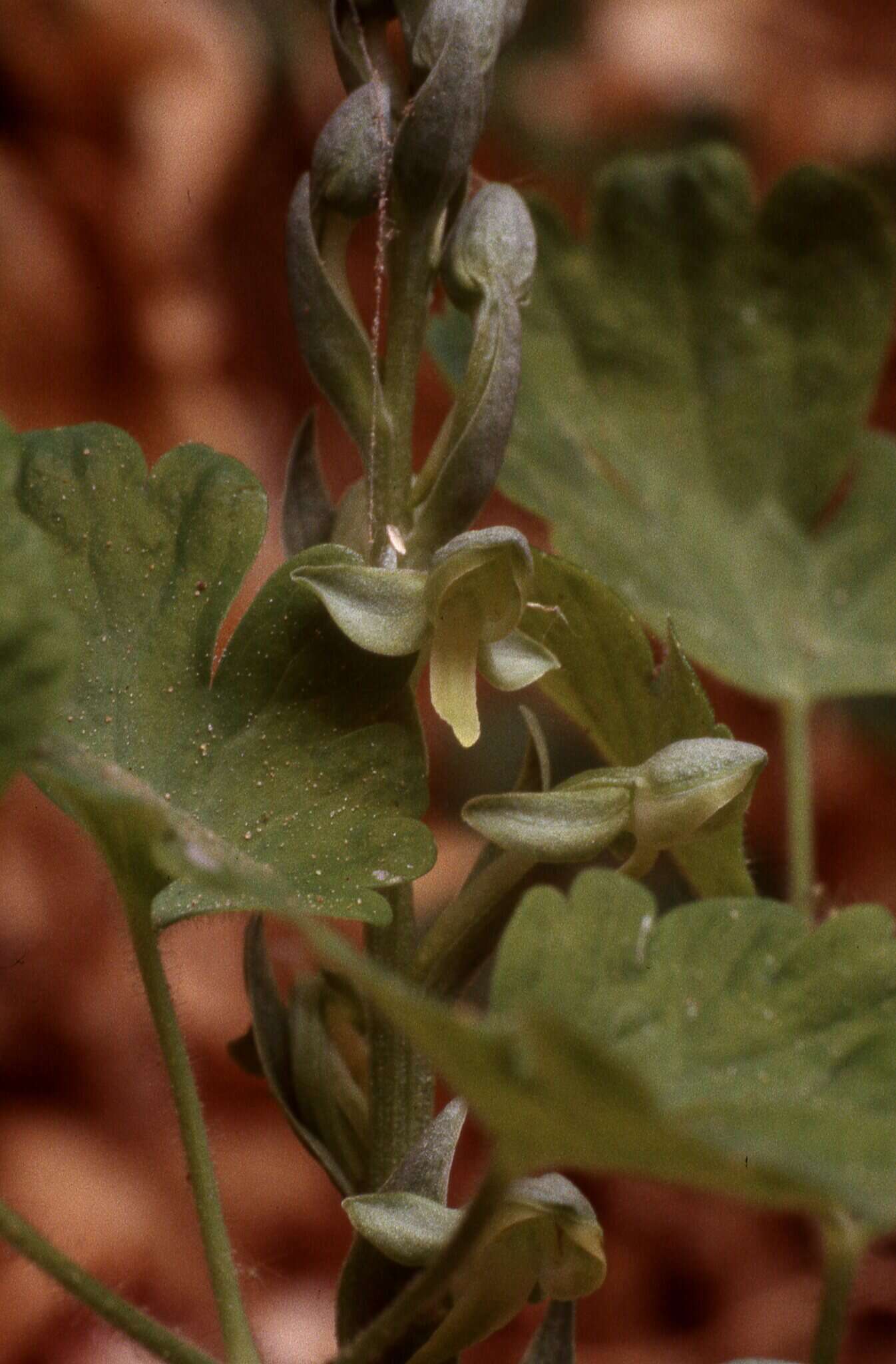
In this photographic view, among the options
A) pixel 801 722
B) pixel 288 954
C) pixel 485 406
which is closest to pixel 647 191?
pixel 801 722

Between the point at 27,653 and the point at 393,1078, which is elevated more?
the point at 27,653

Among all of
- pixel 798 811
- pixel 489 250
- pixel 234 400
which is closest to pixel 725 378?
pixel 798 811

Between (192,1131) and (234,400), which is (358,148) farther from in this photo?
(234,400)

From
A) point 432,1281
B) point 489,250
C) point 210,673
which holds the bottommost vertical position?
point 432,1281

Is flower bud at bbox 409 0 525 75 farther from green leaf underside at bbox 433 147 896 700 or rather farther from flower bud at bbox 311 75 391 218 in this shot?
green leaf underside at bbox 433 147 896 700

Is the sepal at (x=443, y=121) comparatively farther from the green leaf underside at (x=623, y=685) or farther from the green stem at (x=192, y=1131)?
the green stem at (x=192, y=1131)

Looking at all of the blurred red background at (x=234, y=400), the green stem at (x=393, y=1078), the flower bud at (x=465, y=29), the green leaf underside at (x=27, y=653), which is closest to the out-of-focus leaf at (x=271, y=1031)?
the green stem at (x=393, y=1078)

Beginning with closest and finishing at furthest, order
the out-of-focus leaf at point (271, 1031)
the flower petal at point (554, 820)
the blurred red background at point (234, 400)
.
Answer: the flower petal at point (554, 820), the out-of-focus leaf at point (271, 1031), the blurred red background at point (234, 400)

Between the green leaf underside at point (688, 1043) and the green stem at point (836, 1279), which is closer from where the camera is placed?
the green leaf underside at point (688, 1043)
